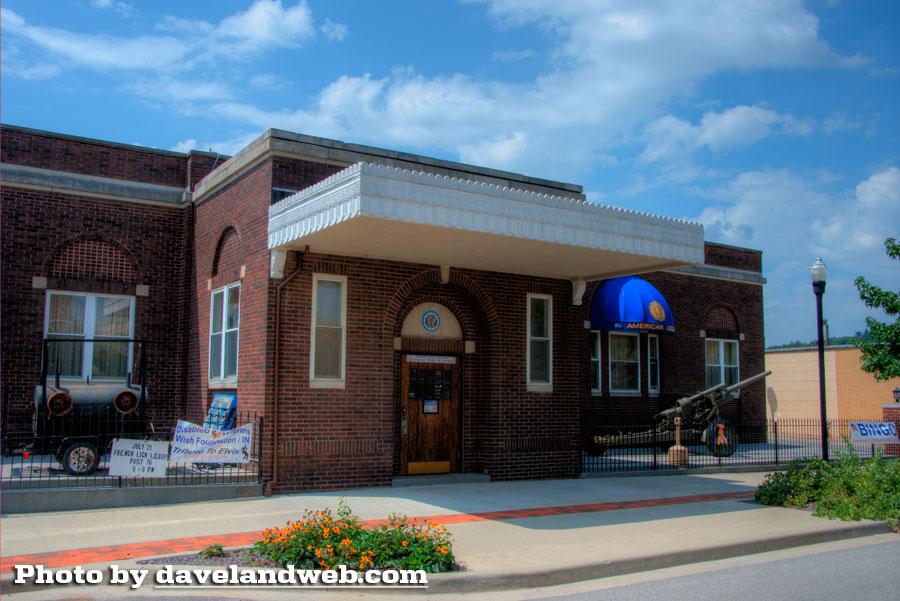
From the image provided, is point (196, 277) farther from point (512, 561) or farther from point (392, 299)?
point (512, 561)

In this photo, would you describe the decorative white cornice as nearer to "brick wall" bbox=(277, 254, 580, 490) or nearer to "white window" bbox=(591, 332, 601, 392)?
"brick wall" bbox=(277, 254, 580, 490)

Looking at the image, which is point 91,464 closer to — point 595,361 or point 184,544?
Answer: point 184,544

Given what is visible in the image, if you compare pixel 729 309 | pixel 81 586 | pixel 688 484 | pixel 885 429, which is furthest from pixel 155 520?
pixel 729 309

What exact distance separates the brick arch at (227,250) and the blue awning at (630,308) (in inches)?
405

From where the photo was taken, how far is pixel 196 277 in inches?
653

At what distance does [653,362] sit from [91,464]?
15912mm

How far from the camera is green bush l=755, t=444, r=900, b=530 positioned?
11.7 meters

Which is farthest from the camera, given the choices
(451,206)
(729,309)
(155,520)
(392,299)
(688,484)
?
(729,309)

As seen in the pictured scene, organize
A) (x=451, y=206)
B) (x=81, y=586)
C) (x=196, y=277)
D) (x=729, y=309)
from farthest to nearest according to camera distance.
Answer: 1. (x=729, y=309)
2. (x=196, y=277)
3. (x=451, y=206)
4. (x=81, y=586)

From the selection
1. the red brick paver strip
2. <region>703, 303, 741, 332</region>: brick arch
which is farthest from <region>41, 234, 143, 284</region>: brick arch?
<region>703, 303, 741, 332</region>: brick arch

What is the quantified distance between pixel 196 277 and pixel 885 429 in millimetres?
15747

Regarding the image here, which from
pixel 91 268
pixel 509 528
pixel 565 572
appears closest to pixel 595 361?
pixel 509 528

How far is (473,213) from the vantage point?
37.3 ft

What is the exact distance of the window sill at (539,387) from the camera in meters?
15.5
